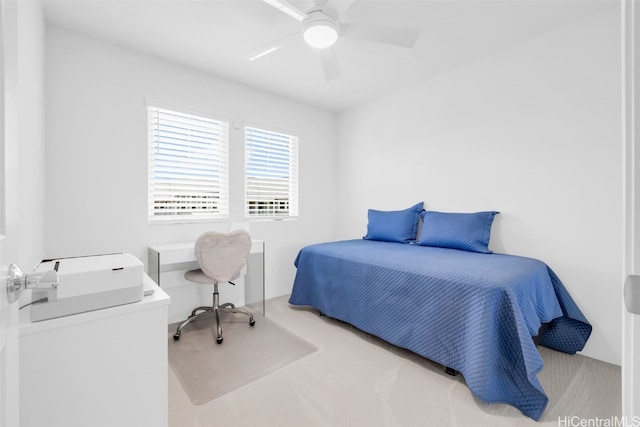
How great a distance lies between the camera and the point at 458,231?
272 centimetres

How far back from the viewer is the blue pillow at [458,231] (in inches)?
102

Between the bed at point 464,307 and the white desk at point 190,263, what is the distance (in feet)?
2.13

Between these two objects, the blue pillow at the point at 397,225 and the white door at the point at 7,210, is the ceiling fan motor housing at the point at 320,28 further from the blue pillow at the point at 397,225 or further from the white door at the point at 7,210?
the blue pillow at the point at 397,225

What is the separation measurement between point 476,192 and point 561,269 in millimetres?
910

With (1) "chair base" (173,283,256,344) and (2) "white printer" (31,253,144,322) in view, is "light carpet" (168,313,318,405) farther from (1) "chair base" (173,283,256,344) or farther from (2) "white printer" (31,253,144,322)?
(2) "white printer" (31,253,144,322)

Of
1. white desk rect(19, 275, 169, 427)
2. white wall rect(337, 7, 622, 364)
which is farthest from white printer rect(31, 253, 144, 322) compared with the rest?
white wall rect(337, 7, 622, 364)

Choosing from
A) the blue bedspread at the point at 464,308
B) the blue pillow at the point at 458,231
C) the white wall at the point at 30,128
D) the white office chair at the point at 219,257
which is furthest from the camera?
the blue pillow at the point at 458,231

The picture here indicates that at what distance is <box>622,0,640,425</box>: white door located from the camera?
0.47m

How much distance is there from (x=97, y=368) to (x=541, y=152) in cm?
310

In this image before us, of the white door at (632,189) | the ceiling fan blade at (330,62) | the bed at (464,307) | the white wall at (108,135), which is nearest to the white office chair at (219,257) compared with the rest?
the white wall at (108,135)

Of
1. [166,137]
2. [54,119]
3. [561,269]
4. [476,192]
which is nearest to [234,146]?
[166,137]

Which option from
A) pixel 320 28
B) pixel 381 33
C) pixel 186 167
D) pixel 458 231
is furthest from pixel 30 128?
pixel 458 231

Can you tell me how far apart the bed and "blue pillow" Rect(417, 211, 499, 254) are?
73mm

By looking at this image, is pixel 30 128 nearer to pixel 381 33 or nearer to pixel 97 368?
pixel 97 368
